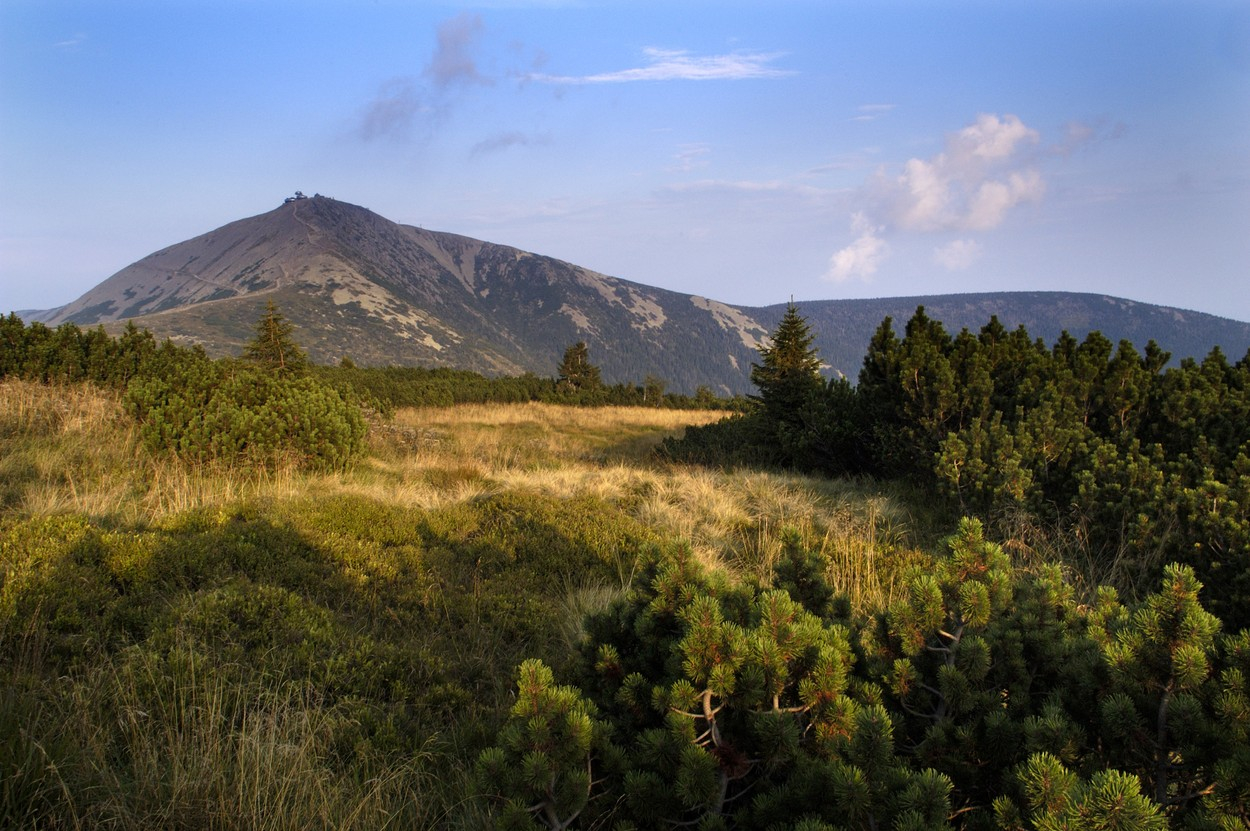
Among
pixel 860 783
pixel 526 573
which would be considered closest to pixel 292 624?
pixel 526 573

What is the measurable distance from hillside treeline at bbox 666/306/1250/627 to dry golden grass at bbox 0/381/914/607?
86 centimetres

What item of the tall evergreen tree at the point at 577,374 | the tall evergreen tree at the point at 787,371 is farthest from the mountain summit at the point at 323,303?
the tall evergreen tree at the point at 787,371

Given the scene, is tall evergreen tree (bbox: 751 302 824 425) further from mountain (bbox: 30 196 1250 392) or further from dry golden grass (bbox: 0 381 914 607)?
mountain (bbox: 30 196 1250 392)

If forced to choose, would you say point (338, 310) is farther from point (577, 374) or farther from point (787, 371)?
point (787, 371)

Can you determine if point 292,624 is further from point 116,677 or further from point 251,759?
point 251,759

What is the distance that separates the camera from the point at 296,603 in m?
3.98

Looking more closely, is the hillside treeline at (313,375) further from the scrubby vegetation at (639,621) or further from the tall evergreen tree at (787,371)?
the tall evergreen tree at (787,371)

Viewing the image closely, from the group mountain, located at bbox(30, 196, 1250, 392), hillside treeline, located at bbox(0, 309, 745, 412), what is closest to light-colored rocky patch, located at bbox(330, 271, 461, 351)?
mountain, located at bbox(30, 196, 1250, 392)

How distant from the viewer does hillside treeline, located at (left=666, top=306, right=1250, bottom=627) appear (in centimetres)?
500

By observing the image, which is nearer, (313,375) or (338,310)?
(313,375)

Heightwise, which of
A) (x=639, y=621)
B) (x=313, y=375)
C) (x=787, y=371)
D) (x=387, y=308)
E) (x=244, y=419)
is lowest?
(x=639, y=621)

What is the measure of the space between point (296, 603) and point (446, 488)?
458cm

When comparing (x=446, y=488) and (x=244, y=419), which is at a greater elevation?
(x=244, y=419)

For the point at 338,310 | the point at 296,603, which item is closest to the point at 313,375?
the point at 296,603
